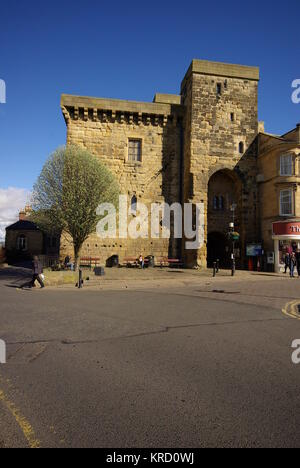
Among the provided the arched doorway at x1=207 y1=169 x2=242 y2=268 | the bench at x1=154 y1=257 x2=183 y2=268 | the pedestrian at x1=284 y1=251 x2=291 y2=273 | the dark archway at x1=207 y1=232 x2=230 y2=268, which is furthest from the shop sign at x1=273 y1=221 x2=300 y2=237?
the bench at x1=154 y1=257 x2=183 y2=268

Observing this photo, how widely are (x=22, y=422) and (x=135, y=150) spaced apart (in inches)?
940

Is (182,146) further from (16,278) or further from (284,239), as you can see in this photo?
(16,278)

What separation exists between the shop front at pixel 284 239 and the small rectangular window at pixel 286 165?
390 centimetres

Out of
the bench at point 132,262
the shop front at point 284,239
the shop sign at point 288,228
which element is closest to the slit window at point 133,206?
the bench at point 132,262

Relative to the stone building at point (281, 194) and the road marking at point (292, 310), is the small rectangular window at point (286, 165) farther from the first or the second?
the road marking at point (292, 310)

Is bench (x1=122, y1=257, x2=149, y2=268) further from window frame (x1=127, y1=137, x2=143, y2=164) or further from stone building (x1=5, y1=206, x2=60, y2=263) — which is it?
stone building (x1=5, y1=206, x2=60, y2=263)

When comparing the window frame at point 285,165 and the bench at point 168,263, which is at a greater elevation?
the window frame at point 285,165

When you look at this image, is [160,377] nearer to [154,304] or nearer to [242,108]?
[154,304]

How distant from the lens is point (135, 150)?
24.8 metres

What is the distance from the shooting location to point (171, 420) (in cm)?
288

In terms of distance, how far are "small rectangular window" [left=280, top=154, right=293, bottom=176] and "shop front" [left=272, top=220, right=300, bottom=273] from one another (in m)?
3.90

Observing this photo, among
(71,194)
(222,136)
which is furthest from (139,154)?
(71,194)

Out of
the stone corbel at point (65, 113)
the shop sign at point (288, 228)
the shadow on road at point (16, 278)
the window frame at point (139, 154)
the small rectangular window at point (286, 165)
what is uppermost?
the stone corbel at point (65, 113)

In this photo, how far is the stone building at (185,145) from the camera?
22.9 metres
